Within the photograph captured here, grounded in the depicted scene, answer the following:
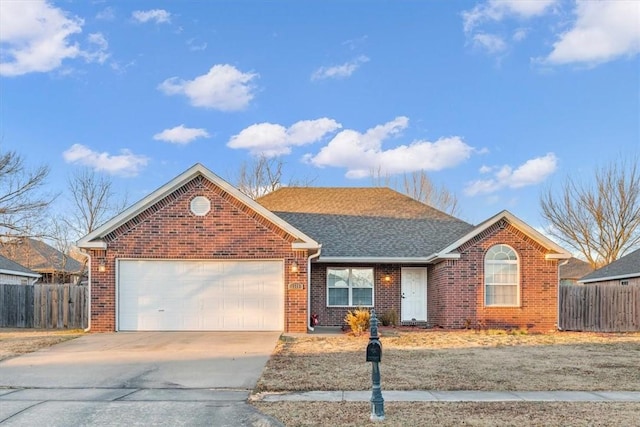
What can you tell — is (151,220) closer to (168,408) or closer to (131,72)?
(131,72)

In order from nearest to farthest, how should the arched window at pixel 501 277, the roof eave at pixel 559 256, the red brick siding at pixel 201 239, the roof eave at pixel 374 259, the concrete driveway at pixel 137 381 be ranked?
the concrete driveway at pixel 137 381
the red brick siding at pixel 201 239
the roof eave at pixel 559 256
the arched window at pixel 501 277
the roof eave at pixel 374 259

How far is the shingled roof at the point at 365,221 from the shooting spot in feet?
62.3

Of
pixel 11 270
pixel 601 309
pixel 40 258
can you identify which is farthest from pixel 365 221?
pixel 40 258

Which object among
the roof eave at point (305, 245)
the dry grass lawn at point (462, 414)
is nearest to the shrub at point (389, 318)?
the roof eave at point (305, 245)

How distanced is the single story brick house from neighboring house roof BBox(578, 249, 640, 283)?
309 inches

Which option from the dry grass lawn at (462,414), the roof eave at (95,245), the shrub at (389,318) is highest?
the roof eave at (95,245)

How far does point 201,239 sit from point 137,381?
22.6 feet

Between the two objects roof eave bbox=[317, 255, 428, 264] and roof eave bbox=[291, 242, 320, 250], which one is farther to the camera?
roof eave bbox=[317, 255, 428, 264]

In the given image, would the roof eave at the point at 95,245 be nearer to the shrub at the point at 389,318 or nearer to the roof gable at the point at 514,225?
the shrub at the point at 389,318

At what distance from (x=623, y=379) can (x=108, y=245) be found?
12.9 metres

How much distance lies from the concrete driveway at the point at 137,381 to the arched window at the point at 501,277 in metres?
7.52

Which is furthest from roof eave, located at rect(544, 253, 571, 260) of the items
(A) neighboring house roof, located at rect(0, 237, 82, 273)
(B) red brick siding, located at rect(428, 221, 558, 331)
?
(A) neighboring house roof, located at rect(0, 237, 82, 273)

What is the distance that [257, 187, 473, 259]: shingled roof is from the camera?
18984 millimetres

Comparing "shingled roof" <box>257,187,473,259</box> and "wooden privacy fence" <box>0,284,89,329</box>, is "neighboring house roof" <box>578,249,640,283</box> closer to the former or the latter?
"shingled roof" <box>257,187,473,259</box>
